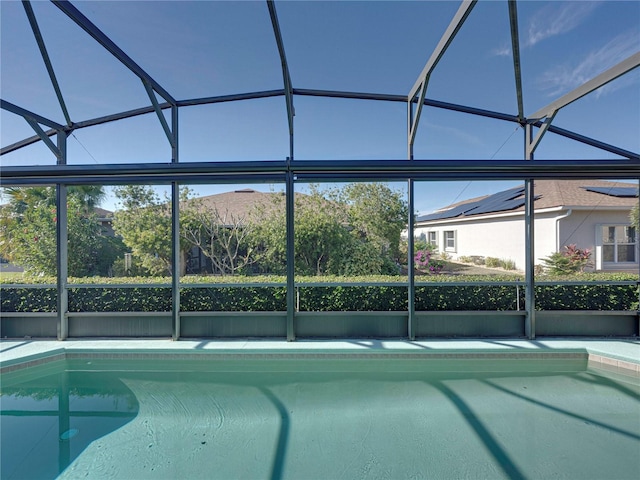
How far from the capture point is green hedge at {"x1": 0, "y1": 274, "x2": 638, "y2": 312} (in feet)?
16.7

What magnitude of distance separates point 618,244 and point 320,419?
853 centimetres

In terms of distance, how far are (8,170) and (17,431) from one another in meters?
3.91

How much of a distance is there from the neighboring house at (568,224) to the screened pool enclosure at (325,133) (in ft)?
7.04

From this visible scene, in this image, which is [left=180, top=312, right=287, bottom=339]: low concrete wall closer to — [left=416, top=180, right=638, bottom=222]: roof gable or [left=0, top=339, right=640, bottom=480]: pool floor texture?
[left=0, top=339, right=640, bottom=480]: pool floor texture

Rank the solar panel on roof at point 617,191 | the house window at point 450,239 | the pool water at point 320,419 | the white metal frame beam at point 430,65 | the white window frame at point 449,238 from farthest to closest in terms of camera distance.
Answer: the house window at point 450,239
the white window frame at point 449,238
the solar panel on roof at point 617,191
the white metal frame beam at point 430,65
the pool water at point 320,419

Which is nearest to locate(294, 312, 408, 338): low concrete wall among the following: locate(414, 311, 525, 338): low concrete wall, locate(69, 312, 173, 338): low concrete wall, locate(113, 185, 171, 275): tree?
locate(414, 311, 525, 338): low concrete wall

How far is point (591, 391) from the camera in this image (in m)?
3.71

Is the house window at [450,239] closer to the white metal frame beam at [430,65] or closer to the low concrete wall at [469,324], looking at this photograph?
the low concrete wall at [469,324]

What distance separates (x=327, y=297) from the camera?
517cm

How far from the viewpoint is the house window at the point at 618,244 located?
7072 mm

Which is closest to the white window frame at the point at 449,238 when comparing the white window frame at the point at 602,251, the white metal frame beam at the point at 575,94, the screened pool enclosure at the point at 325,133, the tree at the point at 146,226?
the white window frame at the point at 602,251

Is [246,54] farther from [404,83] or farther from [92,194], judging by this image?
[92,194]

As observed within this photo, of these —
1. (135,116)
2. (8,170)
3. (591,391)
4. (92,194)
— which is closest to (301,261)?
(135,116)

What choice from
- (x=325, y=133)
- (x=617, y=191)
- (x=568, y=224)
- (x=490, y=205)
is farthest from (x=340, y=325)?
(x=617, y=191)
